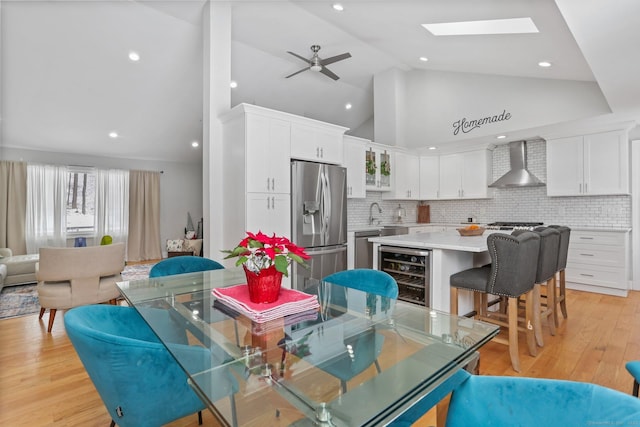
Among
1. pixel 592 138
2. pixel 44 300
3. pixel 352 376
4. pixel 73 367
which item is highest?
pixel 592 138

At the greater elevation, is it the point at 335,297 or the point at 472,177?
the point at 472,177

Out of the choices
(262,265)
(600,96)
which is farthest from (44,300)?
(600,96)

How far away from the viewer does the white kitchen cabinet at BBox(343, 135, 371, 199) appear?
509 cm

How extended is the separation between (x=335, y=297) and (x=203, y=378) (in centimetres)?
91

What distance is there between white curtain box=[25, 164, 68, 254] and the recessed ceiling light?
25.8 feet

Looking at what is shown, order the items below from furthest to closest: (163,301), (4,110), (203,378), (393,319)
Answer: (4,110) → (163,301) → (393,319) → (203,378)

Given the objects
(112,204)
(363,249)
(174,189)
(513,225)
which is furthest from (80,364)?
(174,189)

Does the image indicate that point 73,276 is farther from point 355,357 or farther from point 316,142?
point 355,357

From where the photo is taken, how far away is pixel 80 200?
291 inches

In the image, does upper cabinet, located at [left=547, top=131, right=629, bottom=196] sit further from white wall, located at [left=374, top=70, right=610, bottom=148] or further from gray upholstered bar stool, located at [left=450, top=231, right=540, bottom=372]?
gray upholstered bar stool, located at [left=450, top=231, right=540, bottom=372]

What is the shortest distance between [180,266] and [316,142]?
93.6 inches

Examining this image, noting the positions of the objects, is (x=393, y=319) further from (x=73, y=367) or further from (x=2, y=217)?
(x=2, y=217)

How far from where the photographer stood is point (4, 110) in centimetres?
537

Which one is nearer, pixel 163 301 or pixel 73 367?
pixel 163 301
